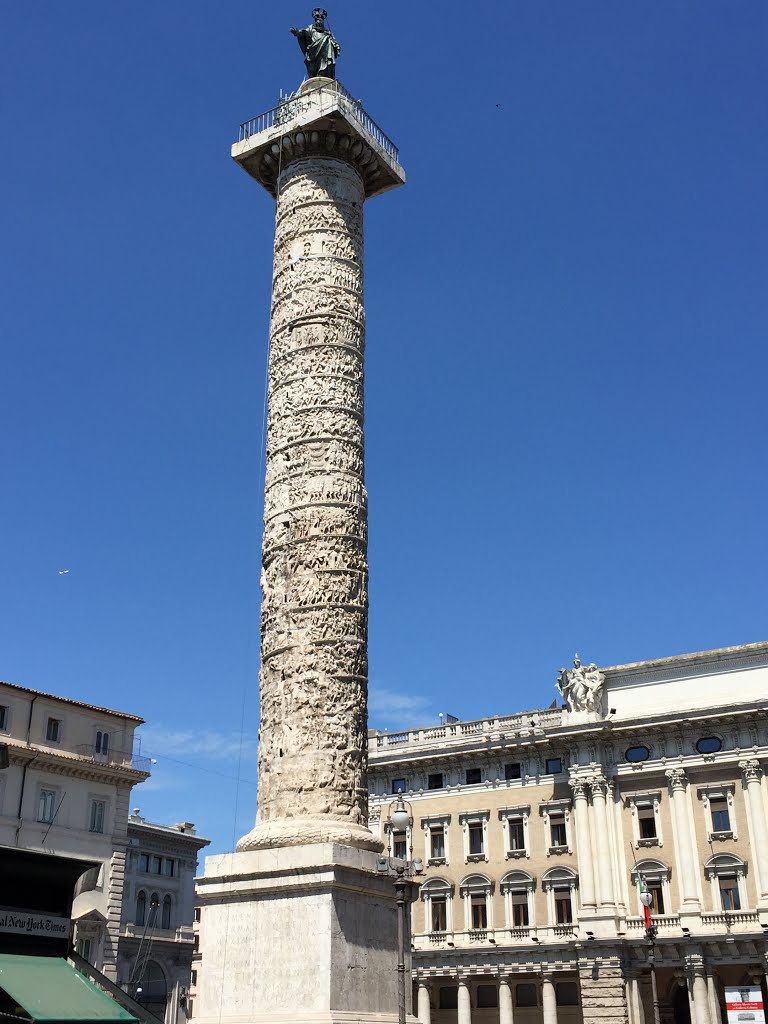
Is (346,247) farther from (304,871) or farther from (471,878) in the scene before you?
(471,878)

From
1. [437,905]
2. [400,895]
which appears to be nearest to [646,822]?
[437,905]

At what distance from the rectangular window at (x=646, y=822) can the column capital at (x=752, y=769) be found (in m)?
3.42

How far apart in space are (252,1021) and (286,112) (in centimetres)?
1311

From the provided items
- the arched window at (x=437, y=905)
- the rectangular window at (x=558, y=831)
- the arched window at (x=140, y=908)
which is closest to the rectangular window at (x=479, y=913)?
the arched window at (x=437, y=905)

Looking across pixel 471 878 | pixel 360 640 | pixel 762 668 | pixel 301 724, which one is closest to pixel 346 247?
pixel 360 640

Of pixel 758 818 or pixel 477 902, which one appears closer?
pixel 758 818

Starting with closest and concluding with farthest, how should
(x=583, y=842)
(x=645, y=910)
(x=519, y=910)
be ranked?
(x=645, y=910)
(x=583, y=842)
(x=519, y=910)

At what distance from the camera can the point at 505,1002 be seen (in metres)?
35.4

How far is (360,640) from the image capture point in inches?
557

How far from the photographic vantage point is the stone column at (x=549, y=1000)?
3431 cm

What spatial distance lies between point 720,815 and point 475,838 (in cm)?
872

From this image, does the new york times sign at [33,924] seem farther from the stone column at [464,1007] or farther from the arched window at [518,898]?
the stone column at [464,1007]

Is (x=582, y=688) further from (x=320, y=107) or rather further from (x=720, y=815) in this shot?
(x=320, y=107)

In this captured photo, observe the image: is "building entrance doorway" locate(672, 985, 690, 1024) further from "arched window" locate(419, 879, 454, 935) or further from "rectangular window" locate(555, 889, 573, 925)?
"arched window" locate(419, 879, 454, 935)
